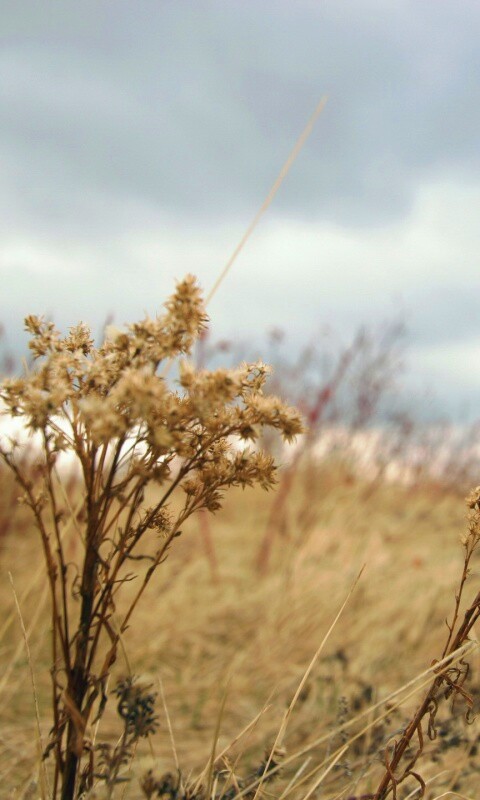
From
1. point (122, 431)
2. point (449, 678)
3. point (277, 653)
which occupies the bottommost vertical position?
point (277, 653)

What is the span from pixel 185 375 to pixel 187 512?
25 centimetres

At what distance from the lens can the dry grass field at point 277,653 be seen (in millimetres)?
2211

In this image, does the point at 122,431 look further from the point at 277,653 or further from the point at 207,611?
the point at 207,611

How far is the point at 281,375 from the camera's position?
9.03 meters

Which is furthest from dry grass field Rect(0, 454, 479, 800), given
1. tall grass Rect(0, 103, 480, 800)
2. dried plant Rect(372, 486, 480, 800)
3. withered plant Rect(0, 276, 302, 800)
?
withered plant Rect(0, 276, 302, 800)

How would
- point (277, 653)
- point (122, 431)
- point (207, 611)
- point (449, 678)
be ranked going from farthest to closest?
point (207, 611), point (277, 653), point (449, 678), point (122, 431)

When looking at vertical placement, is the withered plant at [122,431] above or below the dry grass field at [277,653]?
above

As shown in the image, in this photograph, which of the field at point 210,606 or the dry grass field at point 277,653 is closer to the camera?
the field at point 210,606

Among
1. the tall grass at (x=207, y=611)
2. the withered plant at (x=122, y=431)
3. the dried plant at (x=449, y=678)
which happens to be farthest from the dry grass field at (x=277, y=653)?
the withered plant at (x=122, y=431)

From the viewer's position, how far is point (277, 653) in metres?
3.75

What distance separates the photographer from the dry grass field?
2.21 meters

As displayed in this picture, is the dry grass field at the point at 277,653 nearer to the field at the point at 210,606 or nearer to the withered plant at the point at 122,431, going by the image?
the field at the point at 210,606

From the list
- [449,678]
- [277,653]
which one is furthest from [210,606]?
[449,678]

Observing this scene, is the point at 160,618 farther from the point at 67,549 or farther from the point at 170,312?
the point at 170,312
